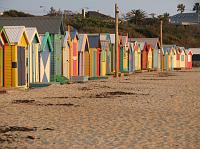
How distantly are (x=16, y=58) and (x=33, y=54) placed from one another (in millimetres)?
2568

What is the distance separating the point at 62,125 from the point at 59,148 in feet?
8.57

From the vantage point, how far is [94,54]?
32438 mm

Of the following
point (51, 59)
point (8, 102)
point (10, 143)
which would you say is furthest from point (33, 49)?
point (10, 143)

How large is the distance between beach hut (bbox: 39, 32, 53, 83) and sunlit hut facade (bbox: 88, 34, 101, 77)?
7277mm

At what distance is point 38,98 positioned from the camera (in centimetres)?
1658

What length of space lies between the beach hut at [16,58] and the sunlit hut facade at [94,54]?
10.8m

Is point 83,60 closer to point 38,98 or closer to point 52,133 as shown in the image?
point 38,98

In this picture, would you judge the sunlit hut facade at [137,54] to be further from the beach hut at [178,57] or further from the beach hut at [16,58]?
the beach hut at [16,58]

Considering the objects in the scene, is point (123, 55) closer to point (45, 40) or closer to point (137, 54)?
point (137, 54)

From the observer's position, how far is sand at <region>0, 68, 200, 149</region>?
27.2 feet

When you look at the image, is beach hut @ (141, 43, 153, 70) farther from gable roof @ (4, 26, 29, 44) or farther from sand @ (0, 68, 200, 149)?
sand @ (0, 68, 200, 149)

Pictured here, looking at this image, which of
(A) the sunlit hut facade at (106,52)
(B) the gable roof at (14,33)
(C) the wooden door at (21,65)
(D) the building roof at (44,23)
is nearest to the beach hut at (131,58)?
(A) the sunlit hut facade at (106,52)

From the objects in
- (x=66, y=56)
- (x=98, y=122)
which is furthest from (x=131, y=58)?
(x=98, y=122)

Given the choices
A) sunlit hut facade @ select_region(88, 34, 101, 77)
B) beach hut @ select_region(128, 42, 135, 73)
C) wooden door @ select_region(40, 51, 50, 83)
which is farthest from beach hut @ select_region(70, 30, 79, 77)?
beach hut @ select_region(128, 42, 135, 73)
